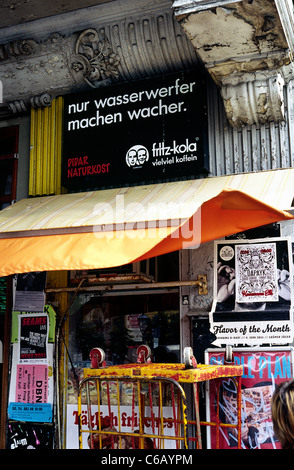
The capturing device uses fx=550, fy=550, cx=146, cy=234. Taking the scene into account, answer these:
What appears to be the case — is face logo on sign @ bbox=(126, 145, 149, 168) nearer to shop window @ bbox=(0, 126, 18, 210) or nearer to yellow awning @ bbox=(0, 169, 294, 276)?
yellow awning @ bbox=(0, 169, 294, 276)

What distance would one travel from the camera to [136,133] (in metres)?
5.93

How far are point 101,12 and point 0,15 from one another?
1.21 metres

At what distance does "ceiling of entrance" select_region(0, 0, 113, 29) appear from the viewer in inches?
237

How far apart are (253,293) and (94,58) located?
123 inches

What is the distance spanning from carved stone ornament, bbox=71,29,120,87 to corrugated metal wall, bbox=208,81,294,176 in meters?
1.16

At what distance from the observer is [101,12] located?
600 centimetres

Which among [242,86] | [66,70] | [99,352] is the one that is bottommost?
[99,352]

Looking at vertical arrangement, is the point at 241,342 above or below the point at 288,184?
below

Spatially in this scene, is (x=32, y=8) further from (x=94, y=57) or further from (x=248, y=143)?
(x=248, y=143)

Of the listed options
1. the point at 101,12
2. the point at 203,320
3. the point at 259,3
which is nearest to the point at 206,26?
the point at 259,3

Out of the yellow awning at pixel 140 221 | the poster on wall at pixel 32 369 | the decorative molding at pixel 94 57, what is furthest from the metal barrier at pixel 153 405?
the decorative molding at pixel 94 57

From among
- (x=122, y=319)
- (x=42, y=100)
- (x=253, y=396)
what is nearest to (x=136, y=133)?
(x=42, y=100)

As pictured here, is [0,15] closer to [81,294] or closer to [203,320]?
[81,294]

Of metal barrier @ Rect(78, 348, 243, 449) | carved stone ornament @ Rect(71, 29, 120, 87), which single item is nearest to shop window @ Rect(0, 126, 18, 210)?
carved stone ornament @ Rect(71, 29, 120, 87)
